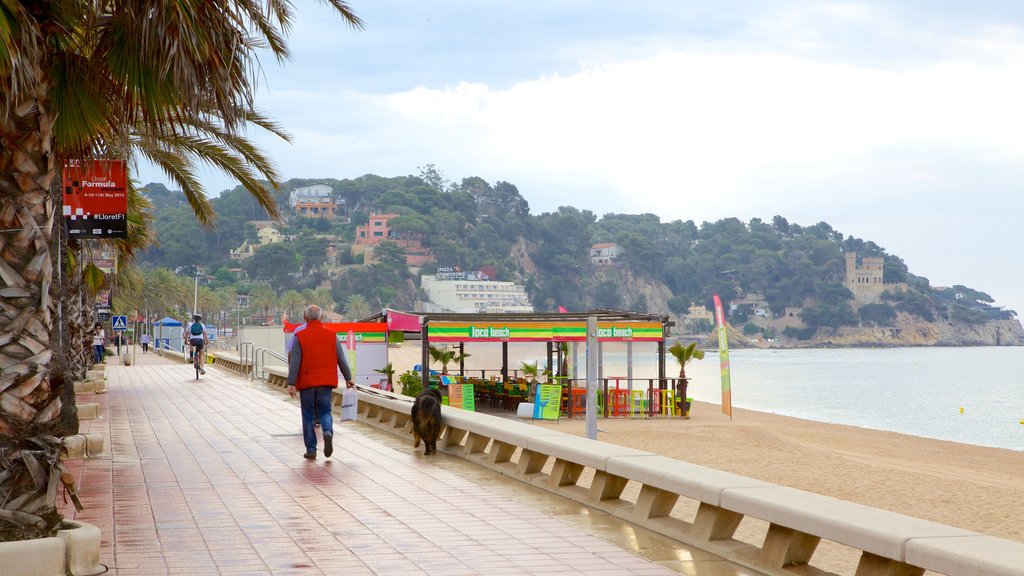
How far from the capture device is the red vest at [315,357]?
11.8m

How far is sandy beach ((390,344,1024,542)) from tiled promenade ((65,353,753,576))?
780 centimetres

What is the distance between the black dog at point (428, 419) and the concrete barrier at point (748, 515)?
1.05 m

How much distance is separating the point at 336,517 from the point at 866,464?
20308 millimetres

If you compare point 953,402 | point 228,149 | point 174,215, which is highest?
point 174,215

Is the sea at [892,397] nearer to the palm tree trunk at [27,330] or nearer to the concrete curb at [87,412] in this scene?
the concrete curb at [87,412]

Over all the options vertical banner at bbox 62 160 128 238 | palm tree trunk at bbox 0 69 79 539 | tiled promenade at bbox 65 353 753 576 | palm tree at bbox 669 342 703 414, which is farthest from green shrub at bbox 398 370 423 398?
palm tree trunk at bbox 0 69 79 539

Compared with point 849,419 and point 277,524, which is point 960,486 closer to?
point 277,524

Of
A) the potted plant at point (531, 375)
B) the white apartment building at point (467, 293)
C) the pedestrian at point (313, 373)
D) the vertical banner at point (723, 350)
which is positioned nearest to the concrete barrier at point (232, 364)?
the potted plant at point (531, 375)

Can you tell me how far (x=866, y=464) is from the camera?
26.4 meters

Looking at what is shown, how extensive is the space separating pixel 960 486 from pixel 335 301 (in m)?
161

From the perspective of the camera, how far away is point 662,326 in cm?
2898

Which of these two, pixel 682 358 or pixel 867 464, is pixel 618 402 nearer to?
pixel 682 358

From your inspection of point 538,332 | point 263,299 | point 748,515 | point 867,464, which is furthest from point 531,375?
point 263,299

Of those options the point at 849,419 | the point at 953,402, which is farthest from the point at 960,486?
the point at 953,402
